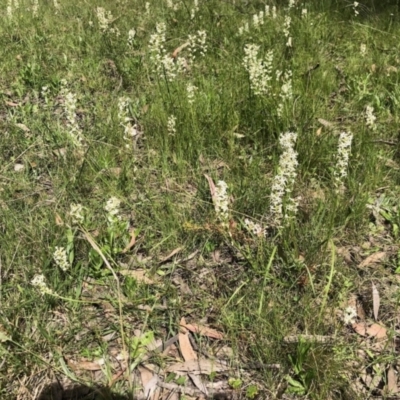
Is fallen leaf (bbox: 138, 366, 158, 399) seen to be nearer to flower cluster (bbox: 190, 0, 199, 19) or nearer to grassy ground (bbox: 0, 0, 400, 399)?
grassy ground (bbox: 0, 0, 400, 399)

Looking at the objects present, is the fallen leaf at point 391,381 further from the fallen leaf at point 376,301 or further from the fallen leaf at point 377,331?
the fallen leaf at point 376,301

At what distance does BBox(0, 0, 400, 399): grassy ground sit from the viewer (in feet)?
6.87

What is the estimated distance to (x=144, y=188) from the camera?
2961 millimetres

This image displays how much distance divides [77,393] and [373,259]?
1.69 meters

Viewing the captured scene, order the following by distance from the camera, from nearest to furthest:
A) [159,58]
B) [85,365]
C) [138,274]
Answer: [85,365]
[138,274]
[159,58]

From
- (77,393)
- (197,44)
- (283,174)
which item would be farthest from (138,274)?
(197,44)

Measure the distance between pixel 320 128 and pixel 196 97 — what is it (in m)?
0.98

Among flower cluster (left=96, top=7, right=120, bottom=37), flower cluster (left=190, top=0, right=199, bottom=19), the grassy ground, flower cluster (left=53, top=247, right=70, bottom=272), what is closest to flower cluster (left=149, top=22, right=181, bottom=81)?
the grassy ground

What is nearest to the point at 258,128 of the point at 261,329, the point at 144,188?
the point at 144,188

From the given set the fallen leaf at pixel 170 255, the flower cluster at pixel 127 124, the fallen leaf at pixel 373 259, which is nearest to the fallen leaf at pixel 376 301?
the fallen leaf at pixel 373 259

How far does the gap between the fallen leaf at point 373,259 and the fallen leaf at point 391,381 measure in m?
0.60

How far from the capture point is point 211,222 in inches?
105

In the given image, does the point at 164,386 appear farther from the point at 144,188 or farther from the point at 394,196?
the point at 394,196

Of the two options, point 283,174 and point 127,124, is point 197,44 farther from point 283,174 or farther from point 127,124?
point 283,174
